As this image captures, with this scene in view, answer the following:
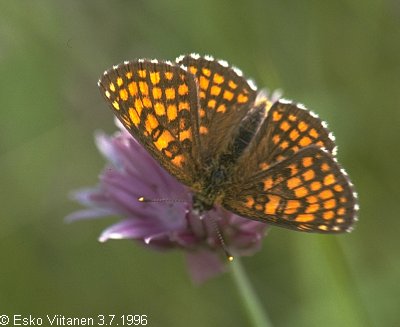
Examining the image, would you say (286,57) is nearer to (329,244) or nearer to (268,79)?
(268,79)

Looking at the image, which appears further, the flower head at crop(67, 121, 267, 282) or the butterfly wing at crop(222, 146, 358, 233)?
the flower head at crop(67, 121, 267, 282)

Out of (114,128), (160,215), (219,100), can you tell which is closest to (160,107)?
(219,100)

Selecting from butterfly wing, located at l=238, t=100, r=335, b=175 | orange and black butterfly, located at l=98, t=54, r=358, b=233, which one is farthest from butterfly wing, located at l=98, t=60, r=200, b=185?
butterfly wing, located at l=238, t=100, r=335, b=175

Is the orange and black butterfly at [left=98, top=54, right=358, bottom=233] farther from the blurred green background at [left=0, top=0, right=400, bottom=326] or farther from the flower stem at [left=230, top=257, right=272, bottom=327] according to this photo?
the blurred green background at [left=0, top=0, right=400, bottom=326]

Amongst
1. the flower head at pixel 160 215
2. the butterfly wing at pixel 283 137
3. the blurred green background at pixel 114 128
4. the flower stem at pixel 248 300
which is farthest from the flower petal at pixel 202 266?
the blurred green background at pixel 114 128

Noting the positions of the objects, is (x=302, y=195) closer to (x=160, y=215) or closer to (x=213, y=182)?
(x=213, y=182)
